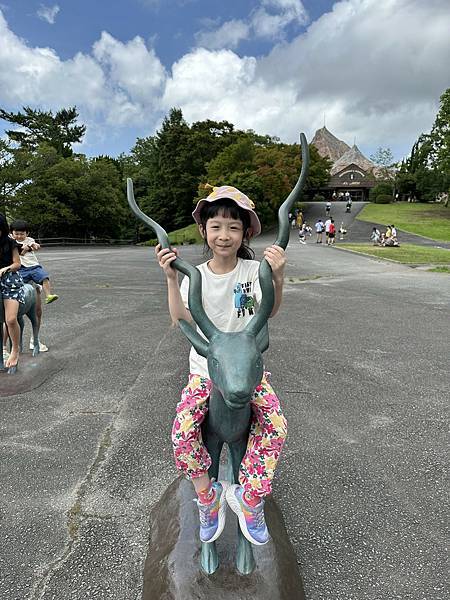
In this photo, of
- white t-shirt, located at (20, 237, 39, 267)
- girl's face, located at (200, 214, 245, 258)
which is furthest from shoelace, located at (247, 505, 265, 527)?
white t-shirt, located at (20, 237, 39, 267)

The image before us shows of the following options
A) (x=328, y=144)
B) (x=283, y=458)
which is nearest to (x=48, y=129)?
(x=283, y=458)

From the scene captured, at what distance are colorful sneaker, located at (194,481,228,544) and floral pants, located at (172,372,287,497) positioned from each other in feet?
0.58

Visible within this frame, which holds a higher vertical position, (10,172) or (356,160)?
(356,160)

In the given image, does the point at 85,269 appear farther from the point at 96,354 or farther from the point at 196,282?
the point at 196,282

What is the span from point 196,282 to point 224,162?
120ft

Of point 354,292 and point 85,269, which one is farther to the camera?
point 85,269

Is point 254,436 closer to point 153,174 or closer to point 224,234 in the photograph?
point 224,234

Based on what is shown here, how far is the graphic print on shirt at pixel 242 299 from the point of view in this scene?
2.04 metres

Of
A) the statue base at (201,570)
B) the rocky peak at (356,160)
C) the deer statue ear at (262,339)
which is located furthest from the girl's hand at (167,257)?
the rocky peak at (356,160)

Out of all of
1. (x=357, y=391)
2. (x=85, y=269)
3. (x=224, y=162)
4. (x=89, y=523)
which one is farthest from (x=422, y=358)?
(x=224, y=162)

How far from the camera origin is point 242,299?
6.71 ft

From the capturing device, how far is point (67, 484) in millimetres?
2879

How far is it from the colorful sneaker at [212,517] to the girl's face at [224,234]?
3.52ft

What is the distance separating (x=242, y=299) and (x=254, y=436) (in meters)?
0.62
